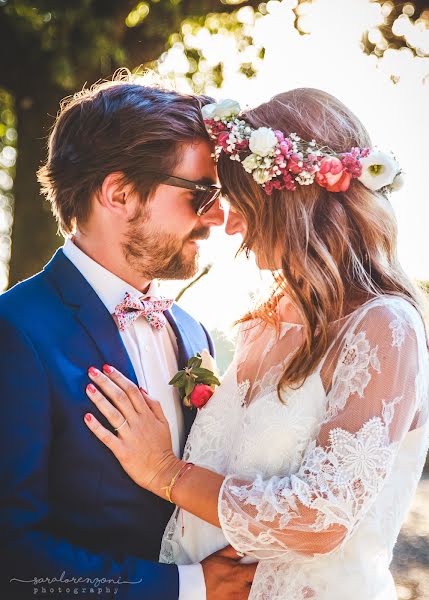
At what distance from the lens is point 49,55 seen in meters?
6.35

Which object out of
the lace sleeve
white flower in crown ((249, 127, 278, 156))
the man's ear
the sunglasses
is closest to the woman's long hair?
Answer: white flower in crown ((249, 127, 278, 156))

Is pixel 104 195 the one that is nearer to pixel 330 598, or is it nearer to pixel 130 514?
pixel 130 514

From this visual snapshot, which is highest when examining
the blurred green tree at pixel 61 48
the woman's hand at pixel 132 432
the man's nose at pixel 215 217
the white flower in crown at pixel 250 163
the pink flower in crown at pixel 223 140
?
the blurred green tree at pixel 61 48

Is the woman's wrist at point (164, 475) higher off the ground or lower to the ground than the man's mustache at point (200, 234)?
lower

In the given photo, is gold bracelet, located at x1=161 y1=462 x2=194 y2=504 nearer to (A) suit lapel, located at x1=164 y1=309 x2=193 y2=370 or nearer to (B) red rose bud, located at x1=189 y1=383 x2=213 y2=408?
(B) red rose bud, located at x1=189 y1=383 x2=213 y2=408

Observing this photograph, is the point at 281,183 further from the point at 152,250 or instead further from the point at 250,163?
the point at 152,250

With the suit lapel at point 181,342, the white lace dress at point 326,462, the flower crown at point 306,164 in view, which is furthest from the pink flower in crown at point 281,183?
the suit lapel at point 181,342

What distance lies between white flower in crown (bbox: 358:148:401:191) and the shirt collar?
119cm

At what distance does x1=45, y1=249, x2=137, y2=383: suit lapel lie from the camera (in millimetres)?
2965

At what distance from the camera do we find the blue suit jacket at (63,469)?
2.63 m

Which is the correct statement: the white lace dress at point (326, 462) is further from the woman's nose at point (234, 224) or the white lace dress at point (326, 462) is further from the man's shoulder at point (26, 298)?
the man's shoulder at point (26, 298)

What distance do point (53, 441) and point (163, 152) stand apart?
1458mm

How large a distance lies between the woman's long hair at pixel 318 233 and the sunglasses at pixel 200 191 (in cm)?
39

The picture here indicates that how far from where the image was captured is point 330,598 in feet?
8.30
